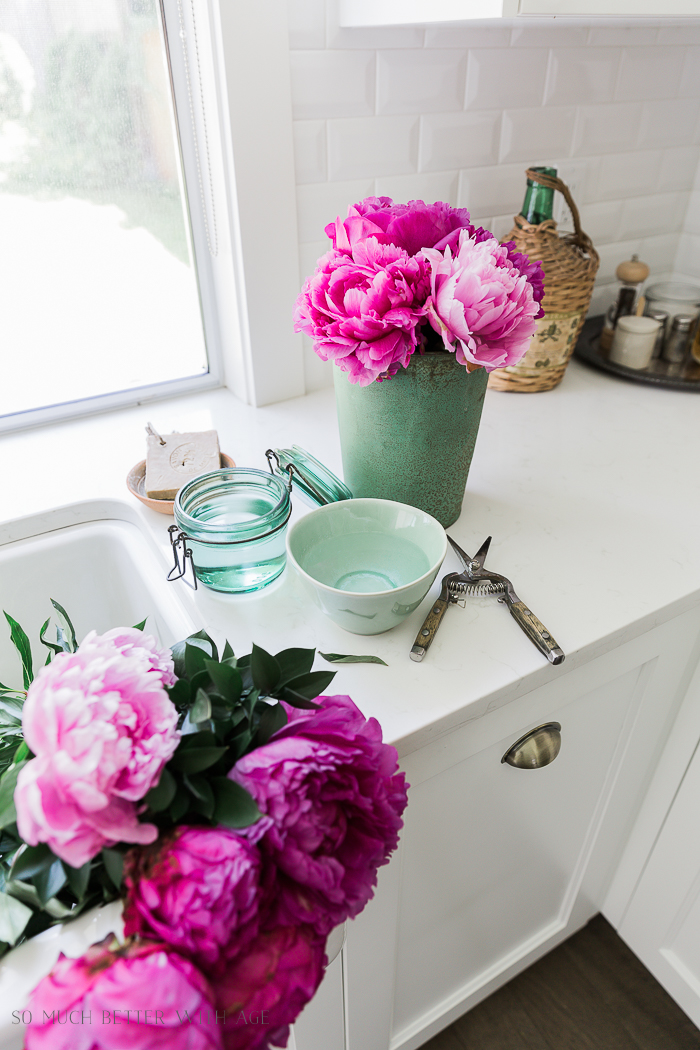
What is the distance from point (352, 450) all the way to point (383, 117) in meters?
0.57

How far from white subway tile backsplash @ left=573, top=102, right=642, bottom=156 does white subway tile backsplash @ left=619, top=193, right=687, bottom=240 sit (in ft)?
0.38

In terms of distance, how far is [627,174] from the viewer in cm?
132

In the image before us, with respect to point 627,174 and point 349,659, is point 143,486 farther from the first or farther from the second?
point 627,174

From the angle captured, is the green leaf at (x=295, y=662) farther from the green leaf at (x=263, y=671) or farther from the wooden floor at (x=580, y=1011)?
the wooden floor at (x=580, y=1011)

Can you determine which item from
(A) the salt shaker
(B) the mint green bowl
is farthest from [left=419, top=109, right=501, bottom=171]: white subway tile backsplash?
(B) the mint green bowl

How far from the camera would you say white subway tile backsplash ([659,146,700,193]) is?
1.37m

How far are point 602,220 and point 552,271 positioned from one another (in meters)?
0.42

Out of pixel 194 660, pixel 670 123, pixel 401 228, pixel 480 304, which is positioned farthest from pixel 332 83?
pixel 194 660

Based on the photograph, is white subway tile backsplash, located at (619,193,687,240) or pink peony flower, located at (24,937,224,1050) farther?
white subway tile backsplash, located at (619,193,687,240)

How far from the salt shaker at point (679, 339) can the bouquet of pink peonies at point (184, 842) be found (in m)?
1.06

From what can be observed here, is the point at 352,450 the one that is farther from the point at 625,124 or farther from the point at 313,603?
the point at 625,124

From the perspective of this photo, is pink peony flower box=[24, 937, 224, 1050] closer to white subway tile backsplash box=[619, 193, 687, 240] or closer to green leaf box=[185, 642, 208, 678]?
green leaf box=[185, 642, 208, 678]

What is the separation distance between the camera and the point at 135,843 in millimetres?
411

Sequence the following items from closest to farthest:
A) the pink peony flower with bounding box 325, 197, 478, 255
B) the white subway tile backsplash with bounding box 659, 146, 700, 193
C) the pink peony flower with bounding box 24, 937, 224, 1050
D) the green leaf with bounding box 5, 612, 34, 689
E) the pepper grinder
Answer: the pink peony flower with bounding box 24, 937, 224, 1050
the green leaf with bounding box 5, 612, 34, 689
the pink peony flower with bounding box 325, 197, 478, 255
the pepper grinder
the white subway tile backsplash with bounding box 659, 146, 700, 193
